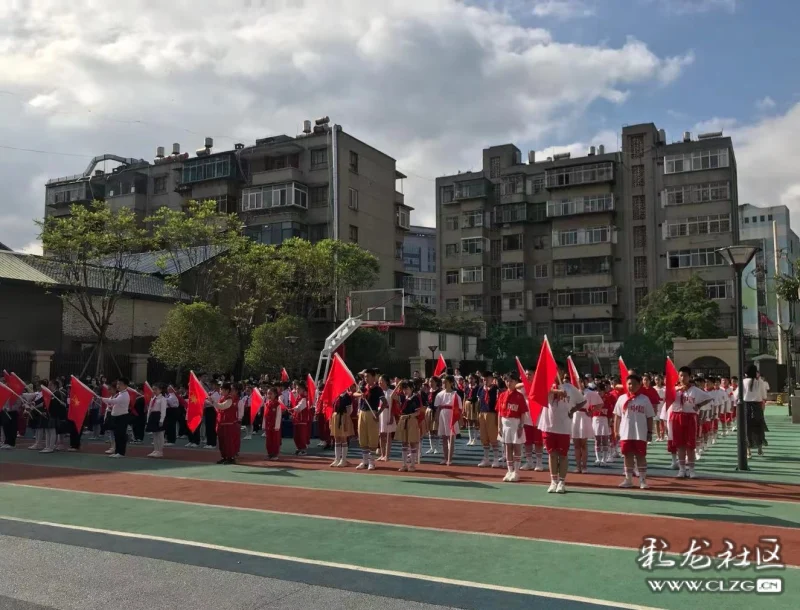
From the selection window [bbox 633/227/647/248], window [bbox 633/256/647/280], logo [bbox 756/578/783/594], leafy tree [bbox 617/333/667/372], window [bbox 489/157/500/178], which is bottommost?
logo [bbox 756/578/783/594]

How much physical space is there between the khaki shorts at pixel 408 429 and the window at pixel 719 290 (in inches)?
1711

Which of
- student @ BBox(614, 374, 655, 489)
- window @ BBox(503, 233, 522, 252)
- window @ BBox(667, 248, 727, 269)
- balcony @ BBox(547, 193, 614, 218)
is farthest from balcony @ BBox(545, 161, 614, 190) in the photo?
student @ BBox(614, 374, 655, 489)

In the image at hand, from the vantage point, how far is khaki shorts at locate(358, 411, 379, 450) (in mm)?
13688

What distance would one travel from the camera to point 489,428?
47.8 ft

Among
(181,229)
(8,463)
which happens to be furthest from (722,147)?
(8,463)

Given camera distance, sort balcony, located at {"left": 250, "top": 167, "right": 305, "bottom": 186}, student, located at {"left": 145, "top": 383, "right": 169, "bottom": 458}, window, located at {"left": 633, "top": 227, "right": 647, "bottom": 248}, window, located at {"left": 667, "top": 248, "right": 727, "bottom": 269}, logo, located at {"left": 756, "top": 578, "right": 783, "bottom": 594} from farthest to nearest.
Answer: window, located at {"left": 633, "top": 227, "right": 647, "bottom": 248}
window, located at {"left": 667, "top": 248, "right": 727, "bottom": 269}
balcony, located at {"left": 250, "top": 167, "right": 305, "bottom": 186}
student, located at {"left": 145, "top": 383, "right": 169, "bottom": 458}
logo, located at {"left": 756, "top": 578, "right": 783, "bottom": 594}

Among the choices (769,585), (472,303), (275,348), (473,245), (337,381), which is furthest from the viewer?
(472,303)

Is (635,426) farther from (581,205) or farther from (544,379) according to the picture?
(581,205)

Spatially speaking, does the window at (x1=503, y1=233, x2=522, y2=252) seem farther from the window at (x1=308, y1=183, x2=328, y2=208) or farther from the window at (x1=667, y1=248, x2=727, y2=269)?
the window at (x1=308, y1=183, x2=328, y2=208)

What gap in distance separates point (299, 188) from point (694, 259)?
94.6ft

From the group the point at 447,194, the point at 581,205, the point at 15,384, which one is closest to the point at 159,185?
the point at 447,194

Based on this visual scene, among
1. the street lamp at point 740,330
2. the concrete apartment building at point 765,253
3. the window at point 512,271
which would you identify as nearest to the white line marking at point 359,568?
the street lamp at point 740,330

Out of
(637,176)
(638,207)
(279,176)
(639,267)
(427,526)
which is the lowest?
(427,526)

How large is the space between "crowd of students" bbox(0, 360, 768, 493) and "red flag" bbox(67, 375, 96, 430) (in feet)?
1.88
